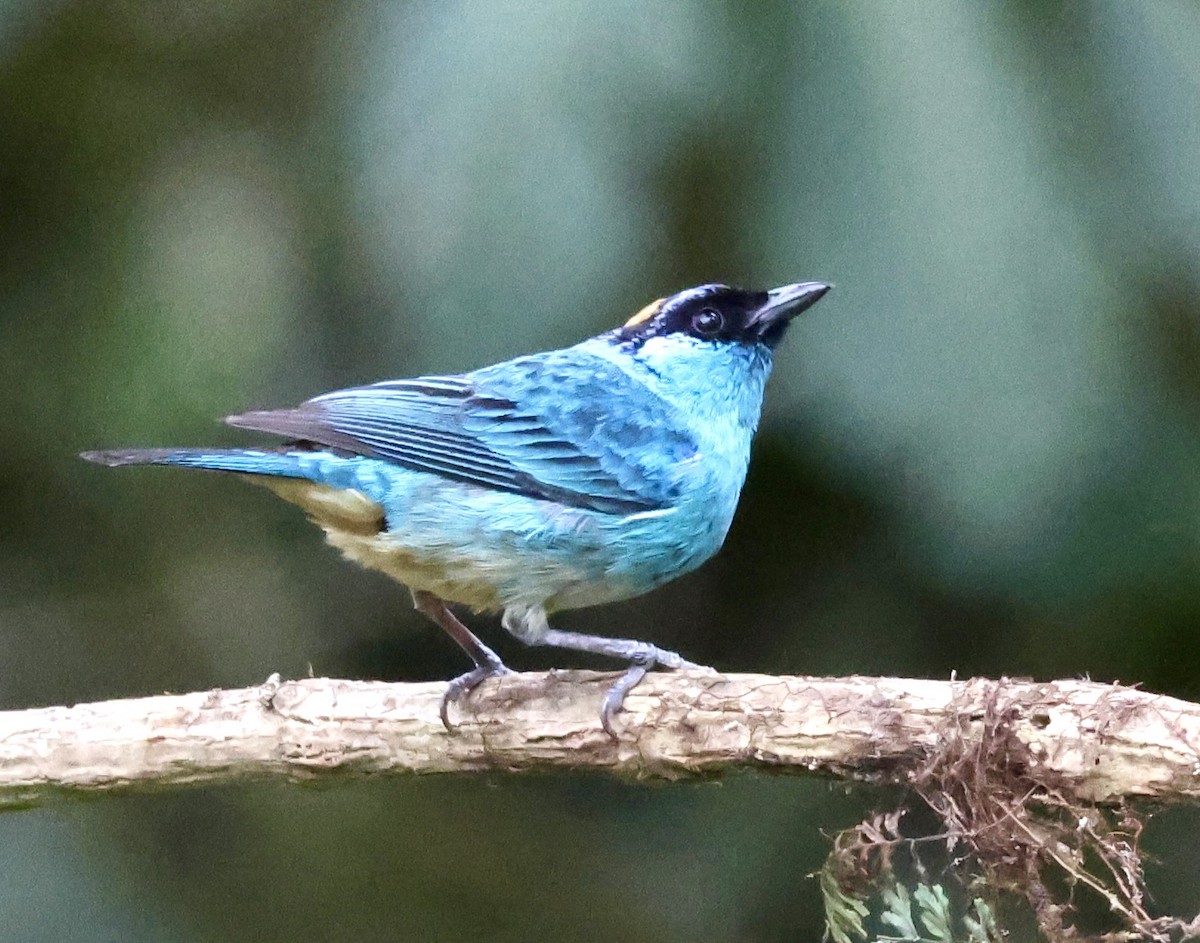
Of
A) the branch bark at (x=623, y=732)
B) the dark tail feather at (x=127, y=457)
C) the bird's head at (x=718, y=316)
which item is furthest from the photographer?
the bird's head at (x=718, y=316)

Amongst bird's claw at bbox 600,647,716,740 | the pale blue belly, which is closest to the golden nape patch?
the pale blue belly

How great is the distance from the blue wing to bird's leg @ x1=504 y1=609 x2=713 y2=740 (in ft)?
0.83

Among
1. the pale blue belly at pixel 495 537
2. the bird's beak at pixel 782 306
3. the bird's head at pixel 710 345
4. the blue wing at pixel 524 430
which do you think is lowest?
the pale blue belly at pixel 495 537

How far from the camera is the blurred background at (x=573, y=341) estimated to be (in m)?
2.55

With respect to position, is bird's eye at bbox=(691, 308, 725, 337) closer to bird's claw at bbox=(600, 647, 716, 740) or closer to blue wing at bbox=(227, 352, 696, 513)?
blue wing at bbox=(227, 352, 696, 513)

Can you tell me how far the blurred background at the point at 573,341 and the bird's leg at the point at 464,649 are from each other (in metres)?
0.51

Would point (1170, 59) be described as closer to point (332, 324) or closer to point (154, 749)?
point (332, 324)

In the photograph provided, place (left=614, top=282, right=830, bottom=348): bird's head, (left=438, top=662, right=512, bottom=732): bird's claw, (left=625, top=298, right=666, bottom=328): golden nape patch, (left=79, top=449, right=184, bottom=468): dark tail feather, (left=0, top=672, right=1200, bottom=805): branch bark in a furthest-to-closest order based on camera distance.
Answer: (left=625, top=298, right=666, bottom=328): golden nape patch < (left=614, top=282, right=830, bottom=348): bird's head < (left=438, top=662, right=512, bottom=732): bird's claw < (left=79, top=449, right=184, bottom=468): dark tail feather < (left=0, top=672, right=1200, bottom=805): branch bark

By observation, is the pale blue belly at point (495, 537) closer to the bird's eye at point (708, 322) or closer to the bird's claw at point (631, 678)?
the bird's claw at point (631, 678)

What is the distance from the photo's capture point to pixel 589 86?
8.43 ft

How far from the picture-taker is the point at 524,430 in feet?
9.73

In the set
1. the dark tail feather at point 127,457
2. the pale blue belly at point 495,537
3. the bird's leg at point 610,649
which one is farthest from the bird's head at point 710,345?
the dark tail feather at point 127,457

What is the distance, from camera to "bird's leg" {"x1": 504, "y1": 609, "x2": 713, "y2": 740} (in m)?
2.43

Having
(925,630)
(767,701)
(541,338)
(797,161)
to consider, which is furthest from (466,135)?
(925,630)
